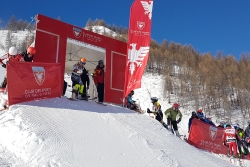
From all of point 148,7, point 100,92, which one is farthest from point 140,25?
point 100,92

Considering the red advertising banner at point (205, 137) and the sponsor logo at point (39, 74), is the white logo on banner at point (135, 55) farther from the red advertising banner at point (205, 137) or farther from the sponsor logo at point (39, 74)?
the sponsor logo at point (39, 74)

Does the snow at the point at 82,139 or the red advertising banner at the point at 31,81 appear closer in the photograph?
the snow at the point at 82,139

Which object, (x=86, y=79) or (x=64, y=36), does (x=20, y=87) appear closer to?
(x=86, y=79)

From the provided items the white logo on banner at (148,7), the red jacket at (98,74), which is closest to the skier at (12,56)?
the red jacket at (98,74)

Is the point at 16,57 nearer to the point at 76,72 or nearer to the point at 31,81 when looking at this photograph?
the point at 31,81

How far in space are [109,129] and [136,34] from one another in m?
5.31

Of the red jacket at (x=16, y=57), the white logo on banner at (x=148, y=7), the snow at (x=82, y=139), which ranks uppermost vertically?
the white logo on banner at (x=148, y=7)

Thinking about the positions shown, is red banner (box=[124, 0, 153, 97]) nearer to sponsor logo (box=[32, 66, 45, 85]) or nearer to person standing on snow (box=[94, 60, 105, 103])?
person standing on snow (box=[94, 60, 105, 103])

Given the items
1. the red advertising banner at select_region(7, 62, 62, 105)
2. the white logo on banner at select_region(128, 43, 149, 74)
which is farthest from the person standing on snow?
the red advertising banner at select_region(7, 62, 62, 105)

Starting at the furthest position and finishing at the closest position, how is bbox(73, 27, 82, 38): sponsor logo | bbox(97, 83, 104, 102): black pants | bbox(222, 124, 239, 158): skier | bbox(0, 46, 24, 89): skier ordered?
bbox(73, 27, 82, 38): sponsor logo, bbox(97, 83, 104, 102): black pants, bbox(222, 124, 239, 158): skier, bbox(0, 46, 24, 89): skier

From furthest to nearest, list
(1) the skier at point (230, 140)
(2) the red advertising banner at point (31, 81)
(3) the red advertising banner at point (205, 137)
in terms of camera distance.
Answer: (1) the skier at point (230, 140)
(3) the red advertising banner at point (205, 137)
(2) the red advertising banner at point (31, 81)

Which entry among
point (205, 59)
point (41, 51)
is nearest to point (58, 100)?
point (41, 51)

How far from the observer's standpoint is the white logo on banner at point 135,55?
33.8 feet

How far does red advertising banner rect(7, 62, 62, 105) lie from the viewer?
21.5ft
